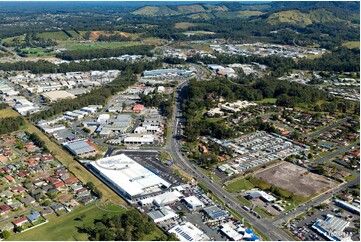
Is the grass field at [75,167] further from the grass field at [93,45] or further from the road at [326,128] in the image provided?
the grass field at [93,45]

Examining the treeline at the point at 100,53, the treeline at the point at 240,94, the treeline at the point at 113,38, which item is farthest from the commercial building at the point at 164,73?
the treeline at the point at 113,38

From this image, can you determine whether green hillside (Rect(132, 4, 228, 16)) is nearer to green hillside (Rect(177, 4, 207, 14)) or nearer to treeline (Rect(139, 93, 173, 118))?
green hillside (Rect(177, 4, 207, 14))

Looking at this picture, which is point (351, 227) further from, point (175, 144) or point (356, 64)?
point (356, 64)

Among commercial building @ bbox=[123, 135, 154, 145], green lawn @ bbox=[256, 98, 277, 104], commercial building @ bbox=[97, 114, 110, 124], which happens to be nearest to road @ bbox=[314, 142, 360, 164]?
green lawn @ bbox=[256, 98, 277, 104]

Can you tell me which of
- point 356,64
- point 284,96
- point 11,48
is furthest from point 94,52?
point 356,64

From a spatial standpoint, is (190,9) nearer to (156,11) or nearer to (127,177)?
(156,11)

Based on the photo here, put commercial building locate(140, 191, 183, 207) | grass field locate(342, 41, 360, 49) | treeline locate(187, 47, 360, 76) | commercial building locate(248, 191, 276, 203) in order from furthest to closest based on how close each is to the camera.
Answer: grass field locate(342, 41, 360, 49) < treeline locate(187, 47, 360, 76) < commercial building locate(248, 191, 276, 203) < commercial building locate(140, 191, 183, 207)

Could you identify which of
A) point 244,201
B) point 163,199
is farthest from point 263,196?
point 163,199
